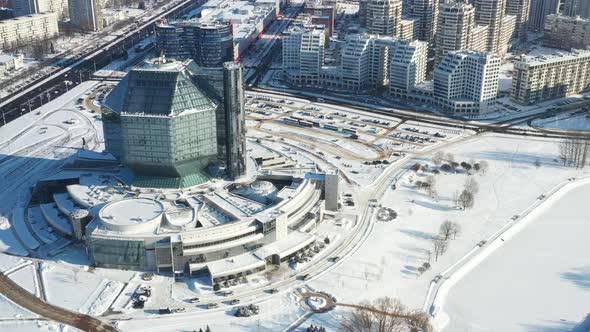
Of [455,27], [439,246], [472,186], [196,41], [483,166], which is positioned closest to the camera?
[439,246]

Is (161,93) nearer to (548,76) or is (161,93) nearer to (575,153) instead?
(575,153)

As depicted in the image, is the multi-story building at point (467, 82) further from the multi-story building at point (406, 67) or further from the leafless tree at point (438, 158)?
the leafless tree at point (438, 158)

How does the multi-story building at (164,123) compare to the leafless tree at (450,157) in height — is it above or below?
above

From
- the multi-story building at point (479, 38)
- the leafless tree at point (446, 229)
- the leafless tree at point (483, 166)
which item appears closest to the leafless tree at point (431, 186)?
the leafless tree at point (483, 166)

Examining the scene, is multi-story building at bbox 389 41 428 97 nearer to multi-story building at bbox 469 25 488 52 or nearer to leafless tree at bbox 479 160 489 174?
multi-story building at bbox 469 25 488 52

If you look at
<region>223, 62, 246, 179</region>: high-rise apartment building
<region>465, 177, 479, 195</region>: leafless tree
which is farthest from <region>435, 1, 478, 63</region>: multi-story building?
<region>223, 62, 246, 179</region>: high-rise apartment building

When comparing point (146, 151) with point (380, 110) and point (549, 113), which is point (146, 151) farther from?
point (549, 113)

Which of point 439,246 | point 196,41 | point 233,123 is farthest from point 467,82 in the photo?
point 196,41
